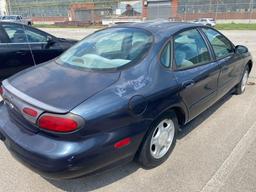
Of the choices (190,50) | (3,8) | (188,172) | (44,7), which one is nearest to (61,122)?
(188,172)

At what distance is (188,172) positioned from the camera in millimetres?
2779

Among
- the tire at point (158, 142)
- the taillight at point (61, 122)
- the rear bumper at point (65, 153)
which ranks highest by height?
the taillight at point (61, 122)

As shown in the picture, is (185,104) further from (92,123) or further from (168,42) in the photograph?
(92,123)

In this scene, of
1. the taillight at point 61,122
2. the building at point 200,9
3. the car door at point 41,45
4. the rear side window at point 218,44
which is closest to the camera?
the taillight at point 61,122

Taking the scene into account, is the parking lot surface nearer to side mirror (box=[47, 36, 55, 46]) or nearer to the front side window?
the front side window

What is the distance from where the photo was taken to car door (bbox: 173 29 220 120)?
2.97 m

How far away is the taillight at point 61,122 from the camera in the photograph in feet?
6.65

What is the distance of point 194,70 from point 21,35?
3902 millimetres

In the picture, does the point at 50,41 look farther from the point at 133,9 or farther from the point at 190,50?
the point at 133,9

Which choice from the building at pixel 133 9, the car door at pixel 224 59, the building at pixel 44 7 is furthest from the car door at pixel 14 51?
the building at pixel 44 7

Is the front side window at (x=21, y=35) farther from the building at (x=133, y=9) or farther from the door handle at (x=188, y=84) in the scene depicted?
the building at (x=133, y=9)

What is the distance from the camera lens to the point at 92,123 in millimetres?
2088

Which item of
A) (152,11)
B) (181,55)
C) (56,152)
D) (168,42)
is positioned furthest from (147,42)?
(152,11)

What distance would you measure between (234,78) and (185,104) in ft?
6.14
